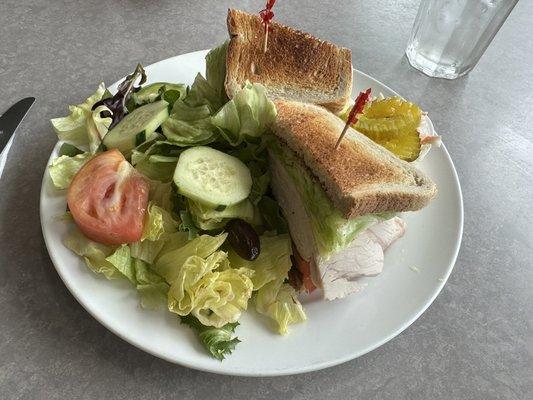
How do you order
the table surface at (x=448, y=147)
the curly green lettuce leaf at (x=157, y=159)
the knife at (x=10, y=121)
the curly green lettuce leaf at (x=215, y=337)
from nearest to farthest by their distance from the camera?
the curly green lettuce leaf at (x=215, y=337) < the table surface at (x=448, y=147) < the curly green lettuce leaf at (x=157, y=159) < the knife at (x=10, y=121)

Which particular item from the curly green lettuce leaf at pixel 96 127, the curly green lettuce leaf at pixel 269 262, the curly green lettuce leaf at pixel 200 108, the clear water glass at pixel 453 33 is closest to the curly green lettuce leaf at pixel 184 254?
the curly green lettuce leaf at pixel 269 262

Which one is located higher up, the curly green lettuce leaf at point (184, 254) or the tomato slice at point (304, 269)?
the curly green lettuce leaf at point (184, 254)

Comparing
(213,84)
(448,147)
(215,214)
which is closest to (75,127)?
(213,84)

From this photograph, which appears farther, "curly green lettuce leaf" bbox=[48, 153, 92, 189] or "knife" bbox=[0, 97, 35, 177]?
"knife" bbox=[0, 97, 35, 177]

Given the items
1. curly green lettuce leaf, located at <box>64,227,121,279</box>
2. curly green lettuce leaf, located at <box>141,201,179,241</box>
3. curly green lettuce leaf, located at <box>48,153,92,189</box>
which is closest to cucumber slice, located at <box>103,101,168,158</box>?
curly green lettuce leaf, located at <box>48,153,92,189</box>

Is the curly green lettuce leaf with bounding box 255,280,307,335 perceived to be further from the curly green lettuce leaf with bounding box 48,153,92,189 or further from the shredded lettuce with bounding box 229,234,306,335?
the curly green lettuce leaf with bounding box 48,153,92,189

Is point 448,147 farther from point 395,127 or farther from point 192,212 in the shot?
point 192,212

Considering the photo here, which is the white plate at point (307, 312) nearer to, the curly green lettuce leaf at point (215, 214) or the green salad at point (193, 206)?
the green salad at point (193, 206)

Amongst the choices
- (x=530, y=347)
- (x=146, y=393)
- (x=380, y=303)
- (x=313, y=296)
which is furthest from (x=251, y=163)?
(x=530, y=347)
